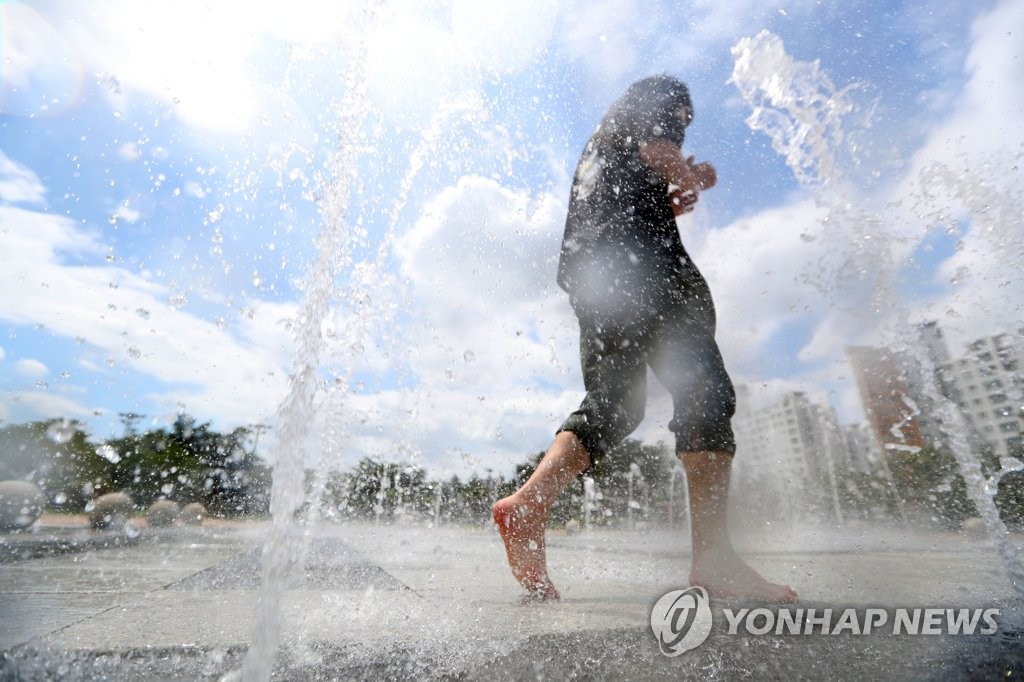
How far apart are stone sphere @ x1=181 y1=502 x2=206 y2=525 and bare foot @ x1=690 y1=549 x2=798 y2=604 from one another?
6.97 m

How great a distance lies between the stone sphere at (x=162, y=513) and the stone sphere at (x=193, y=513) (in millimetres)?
112

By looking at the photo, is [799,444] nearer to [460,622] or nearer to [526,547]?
[526,547]

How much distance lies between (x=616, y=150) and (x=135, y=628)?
204 centimetres

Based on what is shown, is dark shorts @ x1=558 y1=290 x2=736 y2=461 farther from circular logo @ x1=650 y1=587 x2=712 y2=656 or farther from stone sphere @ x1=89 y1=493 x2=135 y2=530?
stone sphere @ x1=89 y1=493 x2=135 y2=530

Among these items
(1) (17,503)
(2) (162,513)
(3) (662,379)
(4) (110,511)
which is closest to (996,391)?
(3) (662,379)

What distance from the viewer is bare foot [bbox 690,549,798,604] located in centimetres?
140

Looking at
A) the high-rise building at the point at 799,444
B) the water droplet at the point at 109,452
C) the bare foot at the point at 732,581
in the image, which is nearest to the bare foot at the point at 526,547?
the bare foot at the point at 732,581

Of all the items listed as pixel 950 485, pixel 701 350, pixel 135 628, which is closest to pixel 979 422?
pixel 950 485

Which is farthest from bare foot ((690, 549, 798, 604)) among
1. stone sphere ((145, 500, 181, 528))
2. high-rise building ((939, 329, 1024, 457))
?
stone sphere ((145, 500, 181, 528))

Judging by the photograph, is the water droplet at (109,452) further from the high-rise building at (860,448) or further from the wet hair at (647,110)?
the high-rise building at (860,448)

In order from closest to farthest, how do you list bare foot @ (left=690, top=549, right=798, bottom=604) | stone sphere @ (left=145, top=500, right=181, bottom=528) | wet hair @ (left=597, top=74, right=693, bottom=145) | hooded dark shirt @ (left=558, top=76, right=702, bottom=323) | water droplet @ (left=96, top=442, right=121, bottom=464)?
1. bare foot @ (left=690, top=549, right=798, bottom=604)
2. hooded dark shirt @ (left=558, top=76, right=702, bottom=323)
3. wet hair @ (left=597, top=74, right=693, bottom=145)
4. water droplet @ (left=96, top=442, right=121, bottom=464)
5. stone sphere @ (left=145, top=500, right=181, bottom=528)

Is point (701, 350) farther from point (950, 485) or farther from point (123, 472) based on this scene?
point (123, 472)

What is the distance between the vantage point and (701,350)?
5.90 ft

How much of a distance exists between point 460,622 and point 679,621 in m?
0.49
